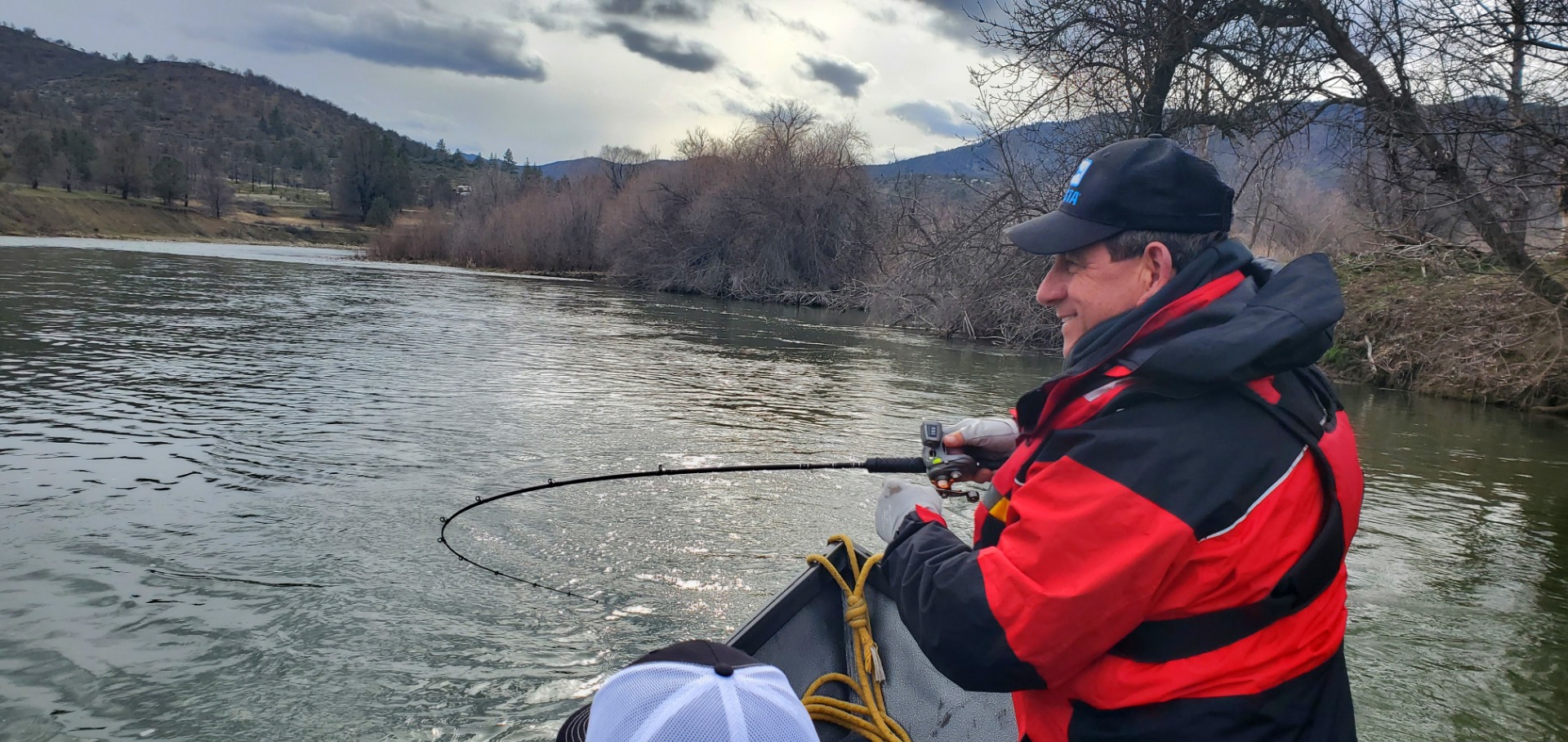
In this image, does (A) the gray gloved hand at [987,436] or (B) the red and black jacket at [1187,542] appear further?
(A) the gray gloved hand at [987,436]

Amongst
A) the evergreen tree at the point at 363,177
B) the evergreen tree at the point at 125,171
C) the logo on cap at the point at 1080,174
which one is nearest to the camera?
the logo on cap at the point at 1080,174

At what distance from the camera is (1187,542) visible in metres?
1.59

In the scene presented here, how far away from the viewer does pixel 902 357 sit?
17641 mm

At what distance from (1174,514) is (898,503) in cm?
98

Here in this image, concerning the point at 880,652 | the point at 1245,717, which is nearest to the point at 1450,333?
the point at 880,652

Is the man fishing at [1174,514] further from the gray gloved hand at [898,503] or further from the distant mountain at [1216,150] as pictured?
the distant mountain at [1216,150]

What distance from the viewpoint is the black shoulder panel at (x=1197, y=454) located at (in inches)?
62.7

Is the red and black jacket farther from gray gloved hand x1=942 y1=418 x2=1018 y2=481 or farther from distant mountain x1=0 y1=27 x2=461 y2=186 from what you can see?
distant mountain x1=0 y1=27 x2=461 y2=186

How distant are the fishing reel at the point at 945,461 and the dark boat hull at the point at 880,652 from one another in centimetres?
63

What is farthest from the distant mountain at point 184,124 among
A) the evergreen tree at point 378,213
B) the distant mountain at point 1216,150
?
the distant mountain at point 1216,150

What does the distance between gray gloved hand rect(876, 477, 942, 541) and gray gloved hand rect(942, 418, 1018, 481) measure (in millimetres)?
262

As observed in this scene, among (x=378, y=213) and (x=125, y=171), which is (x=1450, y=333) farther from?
(x=378, y=213)

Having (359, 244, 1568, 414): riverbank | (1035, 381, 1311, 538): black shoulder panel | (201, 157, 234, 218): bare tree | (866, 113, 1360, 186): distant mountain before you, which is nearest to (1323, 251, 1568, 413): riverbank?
(359, 244, 1568, 414): riverbank

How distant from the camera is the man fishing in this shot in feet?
5.28
